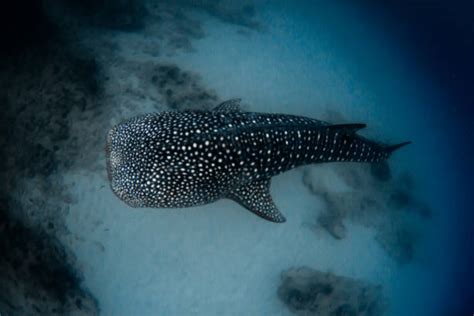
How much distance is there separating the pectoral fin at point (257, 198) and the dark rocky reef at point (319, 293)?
1.86 m

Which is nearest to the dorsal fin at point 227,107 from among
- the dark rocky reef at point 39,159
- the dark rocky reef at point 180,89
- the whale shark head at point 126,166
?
the dark rocky reef at point 180,89

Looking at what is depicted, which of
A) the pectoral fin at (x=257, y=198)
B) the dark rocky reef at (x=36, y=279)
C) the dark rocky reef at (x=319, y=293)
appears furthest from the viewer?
the dark rocky reef at (x=319, y=293)

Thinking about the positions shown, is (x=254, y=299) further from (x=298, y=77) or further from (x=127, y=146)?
(x=298, y=77)

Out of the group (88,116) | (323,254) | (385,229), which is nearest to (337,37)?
(385,229)

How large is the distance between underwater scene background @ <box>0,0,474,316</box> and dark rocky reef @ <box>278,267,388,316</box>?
30 mm

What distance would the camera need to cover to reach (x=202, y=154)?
4078 mm

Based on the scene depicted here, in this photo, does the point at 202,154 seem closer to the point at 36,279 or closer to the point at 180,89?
the point at 180,89

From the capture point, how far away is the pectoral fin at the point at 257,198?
5062mm

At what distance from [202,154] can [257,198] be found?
1531 millimetres

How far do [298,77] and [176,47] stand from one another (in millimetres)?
3368

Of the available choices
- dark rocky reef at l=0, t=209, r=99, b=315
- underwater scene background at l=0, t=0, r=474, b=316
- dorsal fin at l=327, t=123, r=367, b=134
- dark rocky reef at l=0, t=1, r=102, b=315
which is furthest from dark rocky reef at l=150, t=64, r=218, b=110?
dark rocky reef at l=0, t=209, r=99, b=315

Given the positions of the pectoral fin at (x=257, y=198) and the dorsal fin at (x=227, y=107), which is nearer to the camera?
the pectoral fin at (x=257, y=198)

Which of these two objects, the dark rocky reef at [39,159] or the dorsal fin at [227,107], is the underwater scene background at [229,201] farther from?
the dorsal fin at [227,107]

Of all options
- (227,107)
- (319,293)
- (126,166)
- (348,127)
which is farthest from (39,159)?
(319,293)
